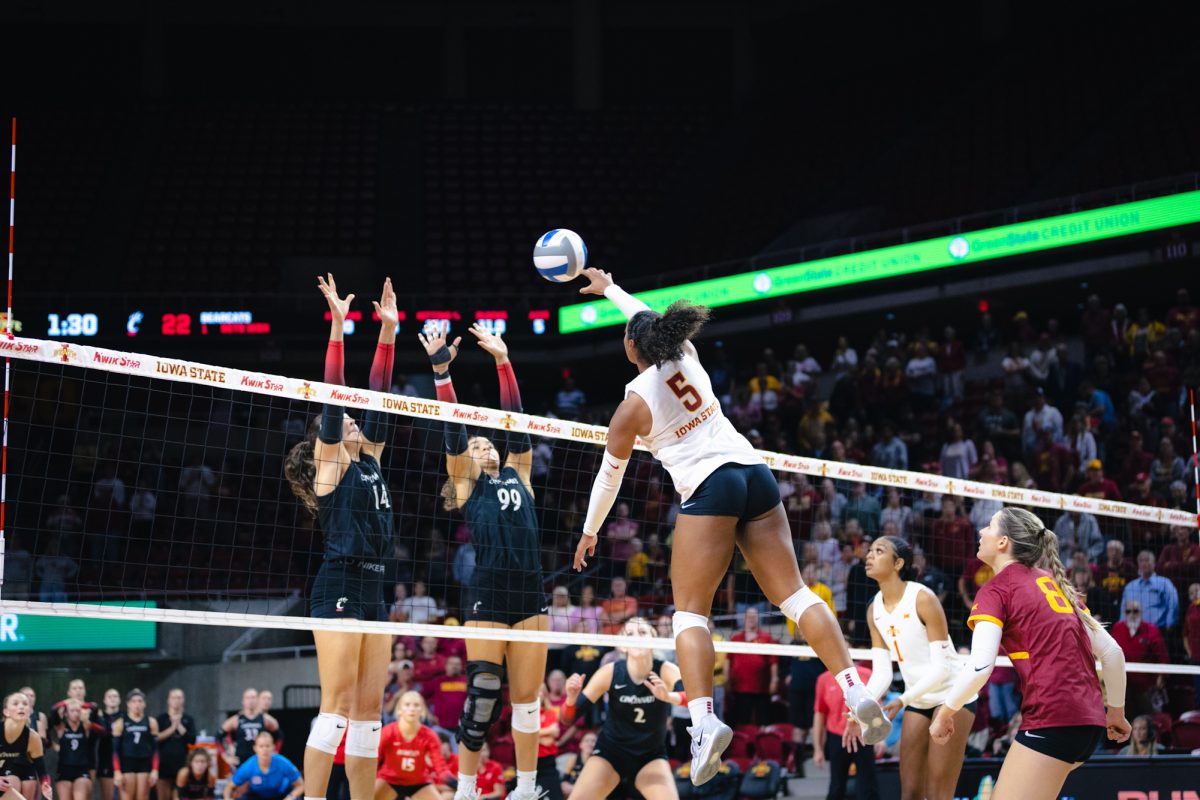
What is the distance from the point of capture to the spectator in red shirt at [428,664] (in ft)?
47.9

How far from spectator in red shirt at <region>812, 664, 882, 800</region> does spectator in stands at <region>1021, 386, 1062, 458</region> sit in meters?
5.27

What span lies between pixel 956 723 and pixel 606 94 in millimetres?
24545

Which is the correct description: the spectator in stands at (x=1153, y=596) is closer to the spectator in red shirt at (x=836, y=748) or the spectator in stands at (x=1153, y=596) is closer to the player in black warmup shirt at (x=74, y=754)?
the spectator in red shirt at (x=836, y=748)

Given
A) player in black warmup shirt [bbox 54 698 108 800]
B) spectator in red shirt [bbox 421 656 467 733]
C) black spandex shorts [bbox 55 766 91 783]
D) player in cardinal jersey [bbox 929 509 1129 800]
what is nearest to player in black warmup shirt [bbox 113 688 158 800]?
player in black warmup shirt [bbox 54 698 108 800]

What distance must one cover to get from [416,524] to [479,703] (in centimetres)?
194

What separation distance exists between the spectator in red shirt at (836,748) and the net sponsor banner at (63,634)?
9.32 m

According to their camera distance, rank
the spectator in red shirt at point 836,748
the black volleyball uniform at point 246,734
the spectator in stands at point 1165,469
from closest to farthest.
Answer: the spectator in red shirt at point 836,748 < the black volleyball uniform at point 246,734 < the spectator in stands at point 1165,469

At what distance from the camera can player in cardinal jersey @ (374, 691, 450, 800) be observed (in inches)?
404

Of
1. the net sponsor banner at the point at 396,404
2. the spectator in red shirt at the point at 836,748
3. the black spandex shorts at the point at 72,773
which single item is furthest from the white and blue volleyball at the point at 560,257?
the black spandex shorts at the point at 72,773

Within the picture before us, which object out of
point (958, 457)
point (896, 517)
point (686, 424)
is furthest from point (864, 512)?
point (686, 424)

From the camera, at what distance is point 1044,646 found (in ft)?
19.7

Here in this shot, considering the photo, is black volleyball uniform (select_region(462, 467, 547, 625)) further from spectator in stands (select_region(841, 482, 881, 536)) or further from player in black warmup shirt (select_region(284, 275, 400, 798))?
spectator in stands (select_region(841, 482, 881, 536))

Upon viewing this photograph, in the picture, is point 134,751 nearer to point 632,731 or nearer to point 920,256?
point 632,731

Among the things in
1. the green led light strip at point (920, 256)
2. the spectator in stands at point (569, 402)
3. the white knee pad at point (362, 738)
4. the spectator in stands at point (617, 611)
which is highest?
the green led light strip at point (920, 256)
